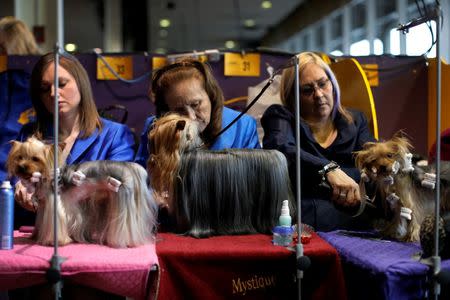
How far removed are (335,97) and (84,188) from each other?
115 centimetres

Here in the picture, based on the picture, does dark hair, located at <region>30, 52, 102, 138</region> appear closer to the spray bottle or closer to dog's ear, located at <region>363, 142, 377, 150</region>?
the spray bottle

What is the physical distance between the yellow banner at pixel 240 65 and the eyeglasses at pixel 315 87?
2.50 feet

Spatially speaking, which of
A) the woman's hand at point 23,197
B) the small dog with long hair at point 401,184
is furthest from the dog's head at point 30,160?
the small dog with long hair at point 401,184

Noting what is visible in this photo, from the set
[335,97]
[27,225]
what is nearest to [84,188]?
[27,225]

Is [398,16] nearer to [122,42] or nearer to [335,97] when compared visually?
[122,42]

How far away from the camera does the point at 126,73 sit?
308 centimetres

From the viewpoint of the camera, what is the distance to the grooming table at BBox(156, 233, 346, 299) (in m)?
1.65

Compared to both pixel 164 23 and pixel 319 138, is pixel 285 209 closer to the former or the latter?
pixel 319 138

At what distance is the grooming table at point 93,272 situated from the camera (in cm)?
154

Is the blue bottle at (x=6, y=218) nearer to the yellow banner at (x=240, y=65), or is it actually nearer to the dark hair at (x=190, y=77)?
the dark hair at (x=190, y=77)

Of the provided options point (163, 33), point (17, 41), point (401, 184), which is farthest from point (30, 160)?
point (163, 33)

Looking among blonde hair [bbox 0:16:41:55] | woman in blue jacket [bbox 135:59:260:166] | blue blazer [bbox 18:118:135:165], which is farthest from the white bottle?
blonde hair [bbox 0:16:41:55]

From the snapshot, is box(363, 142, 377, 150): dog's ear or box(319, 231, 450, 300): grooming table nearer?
box(319, 231, 450, 300): grooming table

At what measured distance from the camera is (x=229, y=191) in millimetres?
1936
